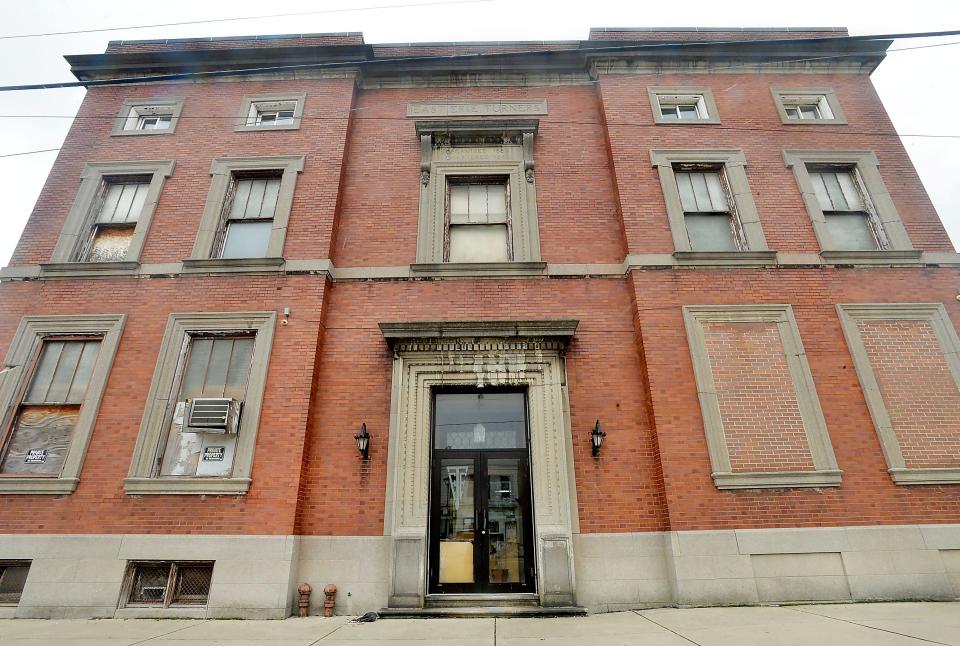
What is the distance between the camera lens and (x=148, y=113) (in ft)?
34.7

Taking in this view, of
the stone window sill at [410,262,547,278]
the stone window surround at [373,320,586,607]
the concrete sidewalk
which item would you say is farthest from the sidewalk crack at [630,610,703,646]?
the stone window sill at [410,262,547,278]

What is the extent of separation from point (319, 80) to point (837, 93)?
464 inches

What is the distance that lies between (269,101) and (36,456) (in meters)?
8.11

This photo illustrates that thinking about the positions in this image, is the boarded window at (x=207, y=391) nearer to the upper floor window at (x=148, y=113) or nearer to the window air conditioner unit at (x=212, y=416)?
the window air conditioner unit at (x=212, y=416)

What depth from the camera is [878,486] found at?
7.10 meters

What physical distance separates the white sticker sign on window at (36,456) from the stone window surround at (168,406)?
1622 mm

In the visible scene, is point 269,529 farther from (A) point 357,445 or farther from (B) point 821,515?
(B) point 821,515

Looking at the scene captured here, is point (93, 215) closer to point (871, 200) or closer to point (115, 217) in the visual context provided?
point (115, 217)

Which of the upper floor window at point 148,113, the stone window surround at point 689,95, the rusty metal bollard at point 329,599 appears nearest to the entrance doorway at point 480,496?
the rusty metal bollard at point 329,599

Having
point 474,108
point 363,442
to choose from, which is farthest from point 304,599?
point 474,108

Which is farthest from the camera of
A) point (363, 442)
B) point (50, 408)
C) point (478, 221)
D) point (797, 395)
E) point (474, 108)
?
point (474, 108)

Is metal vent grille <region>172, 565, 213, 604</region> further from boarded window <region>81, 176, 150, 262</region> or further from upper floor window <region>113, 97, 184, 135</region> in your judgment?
upper floor window <region>113, 97, 184, 135</region>

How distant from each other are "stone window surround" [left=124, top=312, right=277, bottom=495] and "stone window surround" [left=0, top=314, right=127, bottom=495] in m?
0.84

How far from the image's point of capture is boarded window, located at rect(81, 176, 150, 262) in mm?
9211
